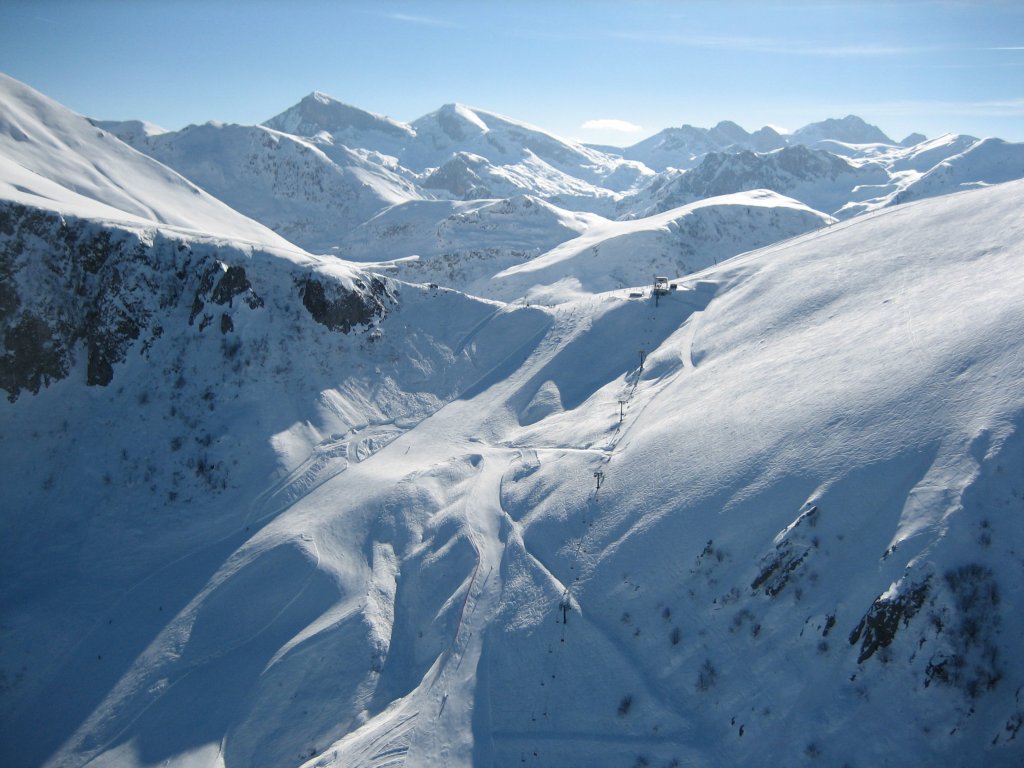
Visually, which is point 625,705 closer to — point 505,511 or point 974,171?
point 505,511

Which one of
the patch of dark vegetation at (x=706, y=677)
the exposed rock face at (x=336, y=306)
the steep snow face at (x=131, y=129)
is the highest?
the steep snow face at (x=131, y=129)

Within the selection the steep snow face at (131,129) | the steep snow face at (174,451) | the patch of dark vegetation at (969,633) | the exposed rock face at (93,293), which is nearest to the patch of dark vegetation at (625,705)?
the steep snow face at (174,451)

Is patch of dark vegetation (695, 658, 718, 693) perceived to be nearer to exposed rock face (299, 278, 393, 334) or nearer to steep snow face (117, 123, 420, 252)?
exposed rock face (299, 278, 393, 334)

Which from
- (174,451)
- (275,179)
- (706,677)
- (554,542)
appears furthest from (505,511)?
(275,179)

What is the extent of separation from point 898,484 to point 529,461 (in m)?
20.0

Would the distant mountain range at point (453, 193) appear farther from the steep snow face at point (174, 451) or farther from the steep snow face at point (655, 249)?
the steep snow face at point (174, 451)

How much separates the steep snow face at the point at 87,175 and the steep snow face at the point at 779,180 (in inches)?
4473

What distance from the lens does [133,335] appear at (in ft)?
128

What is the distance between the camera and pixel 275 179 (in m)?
136

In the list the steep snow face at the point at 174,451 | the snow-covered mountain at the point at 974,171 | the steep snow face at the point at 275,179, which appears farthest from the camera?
the snow-covered mountain at the point at 974,171

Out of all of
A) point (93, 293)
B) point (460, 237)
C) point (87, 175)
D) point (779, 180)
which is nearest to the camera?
point (93, 293)

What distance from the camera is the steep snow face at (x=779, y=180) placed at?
16200cm

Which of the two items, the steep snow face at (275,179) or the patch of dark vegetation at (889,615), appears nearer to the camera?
the patch of dark vegetation at (889,615)

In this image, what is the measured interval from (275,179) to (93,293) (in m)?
110
